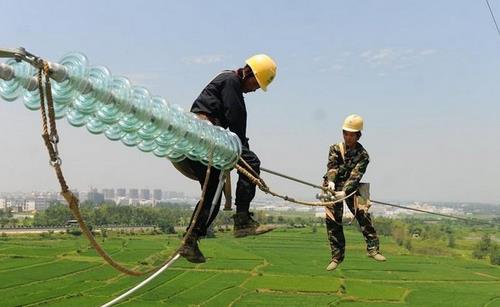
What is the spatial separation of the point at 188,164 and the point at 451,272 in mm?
69243

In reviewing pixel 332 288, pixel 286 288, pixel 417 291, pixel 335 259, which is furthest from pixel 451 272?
pixel 335 259

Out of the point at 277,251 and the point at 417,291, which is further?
the point at 277,251

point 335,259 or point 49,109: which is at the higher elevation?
point 49,109

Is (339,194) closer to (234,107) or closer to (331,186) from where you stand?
(331,186)

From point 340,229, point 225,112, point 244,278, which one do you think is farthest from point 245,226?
point 244,278

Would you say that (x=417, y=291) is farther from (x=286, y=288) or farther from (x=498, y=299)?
(x=286, y=288)

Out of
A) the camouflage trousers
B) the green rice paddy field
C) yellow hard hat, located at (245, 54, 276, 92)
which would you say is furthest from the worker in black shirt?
the green rice paddy field

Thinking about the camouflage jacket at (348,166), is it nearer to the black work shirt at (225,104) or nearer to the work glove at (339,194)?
the work glove at (339,194)

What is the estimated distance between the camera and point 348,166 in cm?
691

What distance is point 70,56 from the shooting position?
310 cm

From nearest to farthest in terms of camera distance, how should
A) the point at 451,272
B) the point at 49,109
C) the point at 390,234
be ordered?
the point at 49,109, the point at 451,272, the point at 390,234

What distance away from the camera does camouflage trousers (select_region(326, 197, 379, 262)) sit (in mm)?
7195

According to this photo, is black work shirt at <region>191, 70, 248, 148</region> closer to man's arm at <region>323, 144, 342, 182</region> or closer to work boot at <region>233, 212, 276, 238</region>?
work boot at <region>233, 212, 276, 238</region>

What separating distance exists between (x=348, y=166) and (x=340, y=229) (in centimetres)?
94
